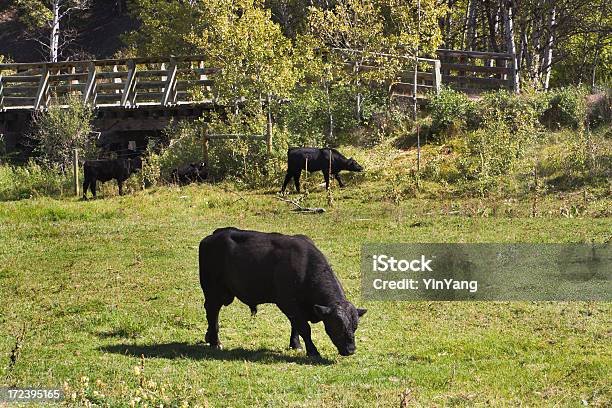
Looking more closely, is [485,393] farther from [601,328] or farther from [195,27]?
[195,27]

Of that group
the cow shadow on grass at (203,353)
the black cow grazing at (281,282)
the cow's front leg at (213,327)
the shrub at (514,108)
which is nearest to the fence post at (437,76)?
the shrub at (514,108)

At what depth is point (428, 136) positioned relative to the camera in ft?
99.0

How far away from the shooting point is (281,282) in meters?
12.1

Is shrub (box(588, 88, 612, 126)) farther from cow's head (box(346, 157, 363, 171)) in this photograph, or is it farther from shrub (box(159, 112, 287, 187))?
shrub (box(159, 112, 287, 187))

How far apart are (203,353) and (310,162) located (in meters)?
15.0

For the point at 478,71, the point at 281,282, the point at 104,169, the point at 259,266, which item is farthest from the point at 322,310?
the point at 478,71

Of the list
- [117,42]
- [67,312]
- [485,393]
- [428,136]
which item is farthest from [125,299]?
[117,42]

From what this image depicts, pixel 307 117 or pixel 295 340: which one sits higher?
pixel 307 117

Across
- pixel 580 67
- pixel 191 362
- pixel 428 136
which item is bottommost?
pixel 191 362

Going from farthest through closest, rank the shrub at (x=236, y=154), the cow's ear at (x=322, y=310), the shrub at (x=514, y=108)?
the shrub at (x=236, y=154) < the shrub at (x=514, y=108) < the cow's ear at (x=322, y=310)

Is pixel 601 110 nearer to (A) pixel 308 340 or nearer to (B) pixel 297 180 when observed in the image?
(B) pixel 297 180

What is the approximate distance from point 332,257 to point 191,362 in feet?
22.2

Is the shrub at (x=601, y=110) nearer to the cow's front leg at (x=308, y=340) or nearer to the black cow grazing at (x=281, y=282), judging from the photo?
the black cow grazing at (x=281, y=282)

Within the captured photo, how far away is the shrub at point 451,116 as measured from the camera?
2984 cm
